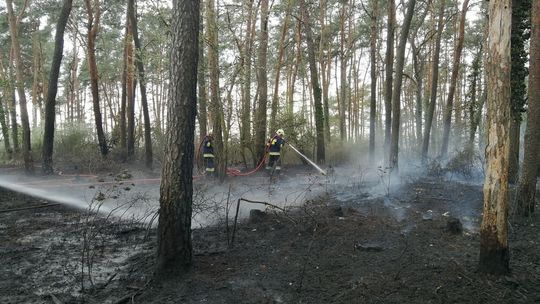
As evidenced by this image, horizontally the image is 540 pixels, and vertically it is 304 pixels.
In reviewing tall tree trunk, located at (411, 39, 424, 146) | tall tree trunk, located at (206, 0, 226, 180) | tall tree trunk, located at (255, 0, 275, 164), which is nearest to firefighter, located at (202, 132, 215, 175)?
tall tree trunk, located at (206, 0, 226, 180)

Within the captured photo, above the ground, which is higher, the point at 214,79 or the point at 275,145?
the point at 214,79

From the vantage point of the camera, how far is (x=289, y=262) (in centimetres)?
551

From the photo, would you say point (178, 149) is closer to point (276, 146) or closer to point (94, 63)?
point (276, 146)

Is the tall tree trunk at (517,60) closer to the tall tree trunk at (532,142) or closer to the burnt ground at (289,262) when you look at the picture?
the tall tree trunk at (532,142)

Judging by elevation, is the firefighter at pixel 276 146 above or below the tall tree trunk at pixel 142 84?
below

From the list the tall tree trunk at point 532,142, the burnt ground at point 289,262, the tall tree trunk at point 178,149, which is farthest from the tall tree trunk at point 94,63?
the tall tree trunk at point 532,142

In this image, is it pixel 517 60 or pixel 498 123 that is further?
pixel 517 60

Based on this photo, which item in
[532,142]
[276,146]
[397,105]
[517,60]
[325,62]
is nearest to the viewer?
[532,142]

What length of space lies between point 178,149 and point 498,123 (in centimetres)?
389

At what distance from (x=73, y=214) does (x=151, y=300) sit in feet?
18.3

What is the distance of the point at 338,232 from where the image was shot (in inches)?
260

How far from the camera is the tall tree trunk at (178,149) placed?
197 inches

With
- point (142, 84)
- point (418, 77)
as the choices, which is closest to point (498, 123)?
point (142, 84)

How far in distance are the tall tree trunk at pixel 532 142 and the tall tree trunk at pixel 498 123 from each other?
367cm
